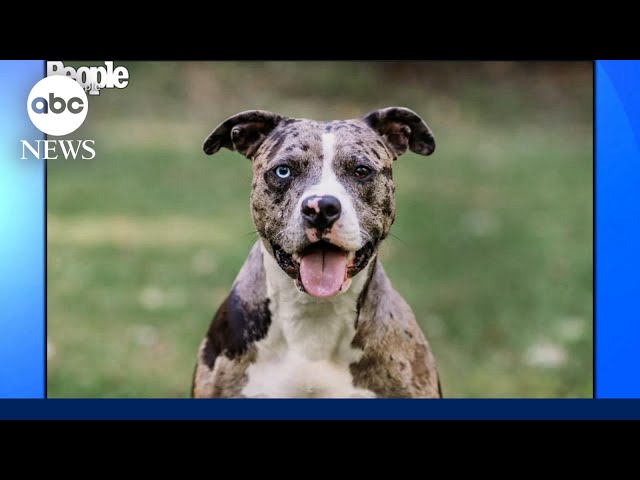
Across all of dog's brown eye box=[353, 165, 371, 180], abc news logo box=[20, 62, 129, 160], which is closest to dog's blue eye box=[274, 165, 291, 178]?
dog's brown eye box=[353, 165, 371, 180]

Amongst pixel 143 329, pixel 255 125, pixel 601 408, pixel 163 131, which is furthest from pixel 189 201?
pixel 601 408

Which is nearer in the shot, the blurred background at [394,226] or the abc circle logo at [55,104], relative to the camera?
A: the abc circle logo at [55,104]

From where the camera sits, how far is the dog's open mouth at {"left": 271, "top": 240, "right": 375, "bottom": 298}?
14.5ft

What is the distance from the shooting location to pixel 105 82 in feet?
17.7

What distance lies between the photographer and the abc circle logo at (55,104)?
210 inches

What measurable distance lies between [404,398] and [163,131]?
364cm

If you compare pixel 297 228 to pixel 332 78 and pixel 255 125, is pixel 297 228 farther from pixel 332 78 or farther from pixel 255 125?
pixel 332 78

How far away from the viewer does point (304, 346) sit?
466cm

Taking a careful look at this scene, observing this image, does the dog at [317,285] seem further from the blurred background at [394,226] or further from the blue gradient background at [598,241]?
the blurred background at [394,226]

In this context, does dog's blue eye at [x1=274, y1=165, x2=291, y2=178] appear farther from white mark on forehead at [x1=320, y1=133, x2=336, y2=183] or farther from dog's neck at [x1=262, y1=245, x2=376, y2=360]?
dog's neck at [x1=262, y1=245, x2=376, y2=360]

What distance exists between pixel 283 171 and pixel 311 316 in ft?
2.05

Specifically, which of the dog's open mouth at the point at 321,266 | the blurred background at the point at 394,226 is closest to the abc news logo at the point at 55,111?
the blurred background at the point at 394,226

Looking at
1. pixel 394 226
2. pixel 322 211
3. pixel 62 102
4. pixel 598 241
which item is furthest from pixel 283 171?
pixel 394 226

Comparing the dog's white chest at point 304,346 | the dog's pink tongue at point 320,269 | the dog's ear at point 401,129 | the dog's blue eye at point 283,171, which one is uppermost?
the dog's ear at point 401,129
